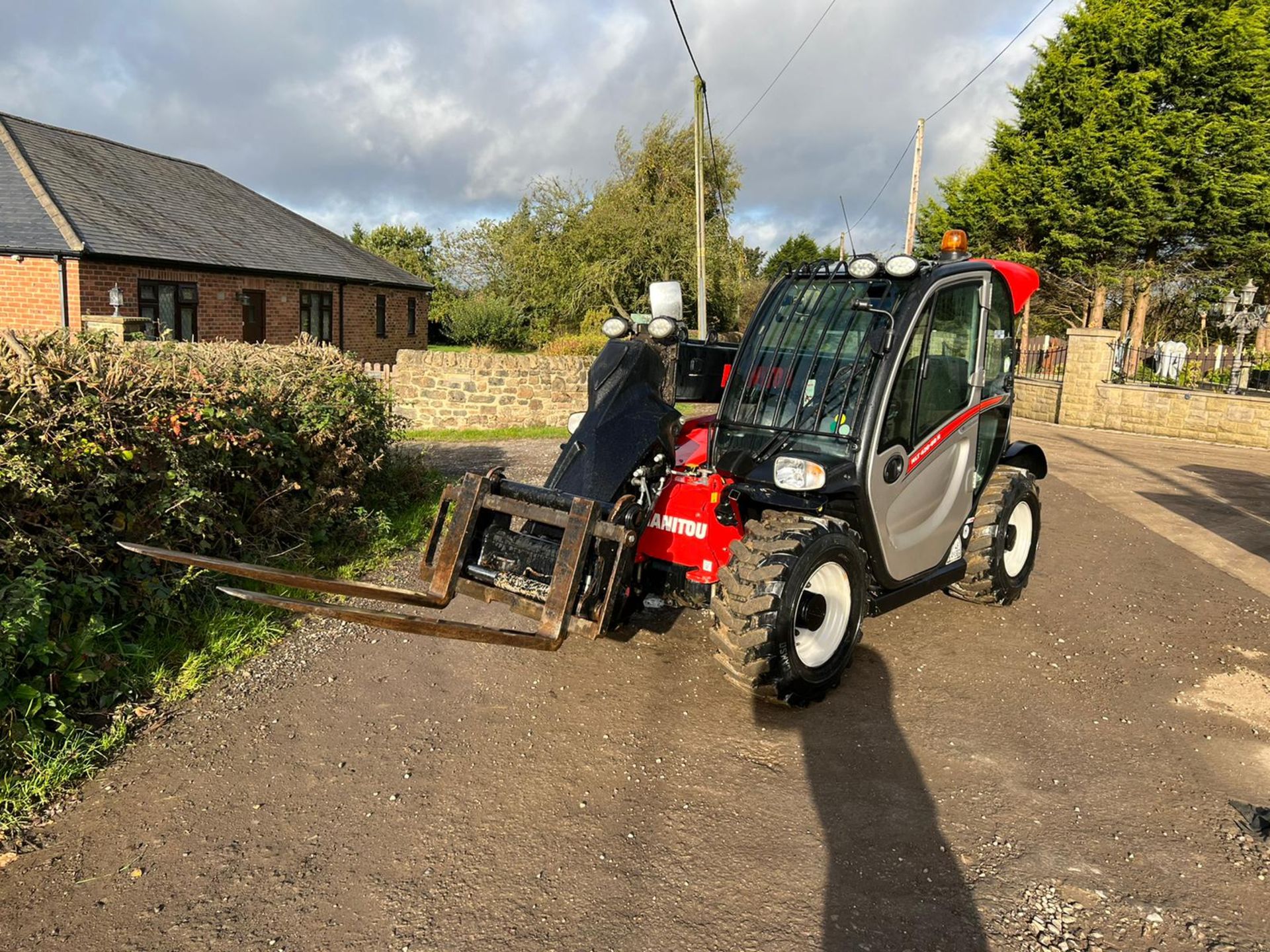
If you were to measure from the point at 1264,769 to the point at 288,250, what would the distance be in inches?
1017

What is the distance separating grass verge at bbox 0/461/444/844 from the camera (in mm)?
3590

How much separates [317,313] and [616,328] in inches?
918

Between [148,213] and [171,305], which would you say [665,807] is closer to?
[171,305]

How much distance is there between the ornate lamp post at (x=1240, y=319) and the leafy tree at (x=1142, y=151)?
2205mm

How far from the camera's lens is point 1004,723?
456cm

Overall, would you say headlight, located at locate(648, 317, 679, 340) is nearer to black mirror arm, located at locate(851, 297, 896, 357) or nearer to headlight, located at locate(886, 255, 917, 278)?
black mirror arm, located at locate(851, 297, 896, 357)

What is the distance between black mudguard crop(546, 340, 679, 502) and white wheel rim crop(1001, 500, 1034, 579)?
3.05 m

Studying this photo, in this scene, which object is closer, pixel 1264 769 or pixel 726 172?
pixel 1264 769

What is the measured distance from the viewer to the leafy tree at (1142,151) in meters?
24.4

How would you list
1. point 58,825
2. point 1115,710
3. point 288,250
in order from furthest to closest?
point 288,250, point 1115,710, point 58,825

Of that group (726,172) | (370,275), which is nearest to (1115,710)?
(370,275)

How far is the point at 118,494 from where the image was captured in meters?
4.59

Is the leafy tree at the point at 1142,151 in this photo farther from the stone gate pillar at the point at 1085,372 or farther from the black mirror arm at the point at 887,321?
the black mirror arm at the point at 887,321

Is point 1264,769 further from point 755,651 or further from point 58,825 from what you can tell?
point 58,825
